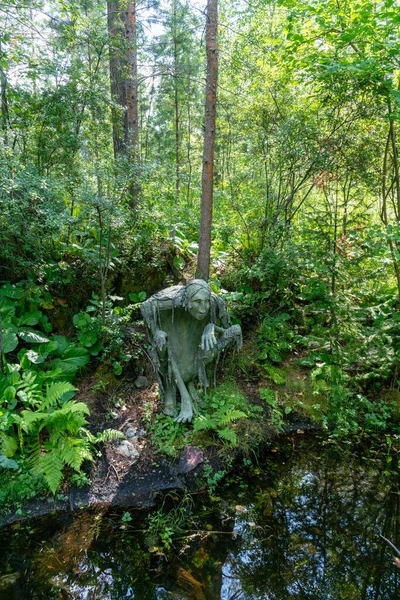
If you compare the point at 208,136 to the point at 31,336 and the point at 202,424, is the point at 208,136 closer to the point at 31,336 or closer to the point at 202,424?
the point at 31,336

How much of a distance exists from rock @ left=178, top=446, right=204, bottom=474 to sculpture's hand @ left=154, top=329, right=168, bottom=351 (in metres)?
1.09

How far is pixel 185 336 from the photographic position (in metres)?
4.41

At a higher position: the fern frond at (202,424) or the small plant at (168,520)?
the fern frond at (202,424)

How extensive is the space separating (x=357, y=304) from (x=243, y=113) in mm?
3528

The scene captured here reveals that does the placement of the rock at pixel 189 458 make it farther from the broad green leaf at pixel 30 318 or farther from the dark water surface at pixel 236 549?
the broad green leaf at pixel 30 318

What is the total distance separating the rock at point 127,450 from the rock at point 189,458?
0.48 m

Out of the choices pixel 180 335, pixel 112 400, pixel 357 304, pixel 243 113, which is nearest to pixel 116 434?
pixel 112 400

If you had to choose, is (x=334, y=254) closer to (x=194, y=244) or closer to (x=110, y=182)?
(x=194, y=244)

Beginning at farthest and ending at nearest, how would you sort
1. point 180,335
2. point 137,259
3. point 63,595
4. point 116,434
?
point 137,259
point 180,335
point 116,434
point 63,595

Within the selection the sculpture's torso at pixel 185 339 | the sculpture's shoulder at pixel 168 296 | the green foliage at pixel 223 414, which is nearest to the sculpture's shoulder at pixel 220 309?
the sculpture's torso at pixel 185 339

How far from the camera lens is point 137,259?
18.2ft

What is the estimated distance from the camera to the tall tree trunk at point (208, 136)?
520 centimetres

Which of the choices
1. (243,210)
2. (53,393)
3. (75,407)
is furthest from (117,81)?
(75,407)

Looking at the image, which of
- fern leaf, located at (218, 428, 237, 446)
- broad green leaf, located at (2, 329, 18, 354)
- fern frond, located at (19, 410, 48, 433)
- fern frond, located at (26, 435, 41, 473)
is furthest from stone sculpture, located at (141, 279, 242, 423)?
broad green leaf, located at (2, 329, 18, 354)
